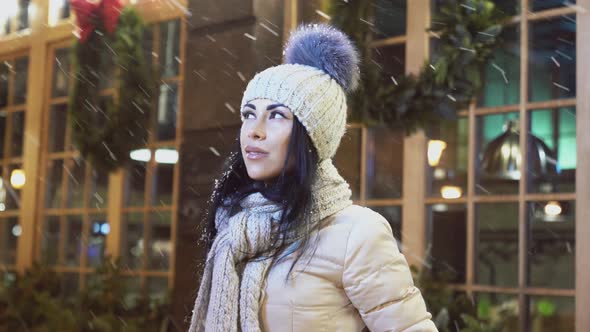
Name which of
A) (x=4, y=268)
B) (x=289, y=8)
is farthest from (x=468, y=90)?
(x=4, y=268)

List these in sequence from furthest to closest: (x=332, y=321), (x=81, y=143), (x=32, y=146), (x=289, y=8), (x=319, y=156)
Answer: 1. (x=32, y=146)
2. (x=81, y=143)
3. (x=289, y=8)
4. (x=319, y=156)
5. (x=332, y=321)

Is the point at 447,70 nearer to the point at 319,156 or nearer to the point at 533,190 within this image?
the point at 533,190

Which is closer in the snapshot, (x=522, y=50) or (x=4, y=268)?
(x=522, y=50)

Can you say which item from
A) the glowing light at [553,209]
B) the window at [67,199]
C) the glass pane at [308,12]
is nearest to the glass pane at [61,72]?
the window at [67,199]

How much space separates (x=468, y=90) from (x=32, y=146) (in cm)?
387

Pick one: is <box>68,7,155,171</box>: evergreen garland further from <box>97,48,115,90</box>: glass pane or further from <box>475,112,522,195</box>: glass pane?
<box>475,112,522,195</box>: glass pane

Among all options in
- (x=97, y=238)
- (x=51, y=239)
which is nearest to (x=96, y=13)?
(x=97, y=238)

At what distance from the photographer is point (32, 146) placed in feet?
21.9

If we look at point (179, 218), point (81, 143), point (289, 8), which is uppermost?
point (289, 8)

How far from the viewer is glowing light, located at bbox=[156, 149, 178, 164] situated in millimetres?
5570

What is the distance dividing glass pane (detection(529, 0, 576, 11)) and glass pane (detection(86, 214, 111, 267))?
3420 mm

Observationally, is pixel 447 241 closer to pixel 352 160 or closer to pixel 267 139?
pixel 352 160

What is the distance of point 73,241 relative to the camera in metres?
6.43

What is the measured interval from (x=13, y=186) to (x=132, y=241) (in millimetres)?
1585
